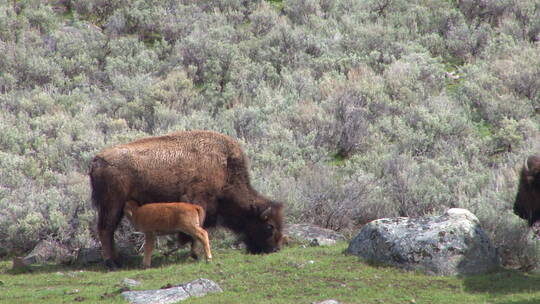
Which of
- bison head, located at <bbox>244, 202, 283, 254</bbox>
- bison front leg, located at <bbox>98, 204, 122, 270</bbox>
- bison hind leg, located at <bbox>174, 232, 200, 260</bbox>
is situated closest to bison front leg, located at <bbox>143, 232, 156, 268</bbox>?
bison front leg, located at <bbox>98, 204, 122, 270</bbox>

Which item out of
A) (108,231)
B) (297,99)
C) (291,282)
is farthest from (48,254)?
(297,99)

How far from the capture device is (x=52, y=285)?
10.3 metres

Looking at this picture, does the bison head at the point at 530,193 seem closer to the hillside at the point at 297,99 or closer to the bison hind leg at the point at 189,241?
the hillside at the point at 297,99

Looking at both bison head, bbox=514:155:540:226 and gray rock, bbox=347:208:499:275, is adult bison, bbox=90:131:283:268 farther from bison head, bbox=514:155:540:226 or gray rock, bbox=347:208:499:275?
bison head, bbox=514:155:540:226

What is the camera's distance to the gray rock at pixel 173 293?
8.66m

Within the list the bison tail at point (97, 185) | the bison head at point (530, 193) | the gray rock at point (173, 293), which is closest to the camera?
the gray rock at point (173, 293)

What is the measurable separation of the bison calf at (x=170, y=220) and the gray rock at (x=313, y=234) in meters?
1.92

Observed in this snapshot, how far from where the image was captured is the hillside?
43.3ft

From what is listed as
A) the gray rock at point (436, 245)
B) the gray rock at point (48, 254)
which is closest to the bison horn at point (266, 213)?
the gray rock at point (436, 245)

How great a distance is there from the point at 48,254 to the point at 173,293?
4.21m

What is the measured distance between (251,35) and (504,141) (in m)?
10.8

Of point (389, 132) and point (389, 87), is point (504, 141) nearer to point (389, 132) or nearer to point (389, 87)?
point (389, 132)

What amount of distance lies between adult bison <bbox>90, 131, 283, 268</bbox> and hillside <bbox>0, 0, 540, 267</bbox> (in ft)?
4.98

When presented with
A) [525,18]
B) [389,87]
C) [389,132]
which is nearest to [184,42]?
[389,87]
